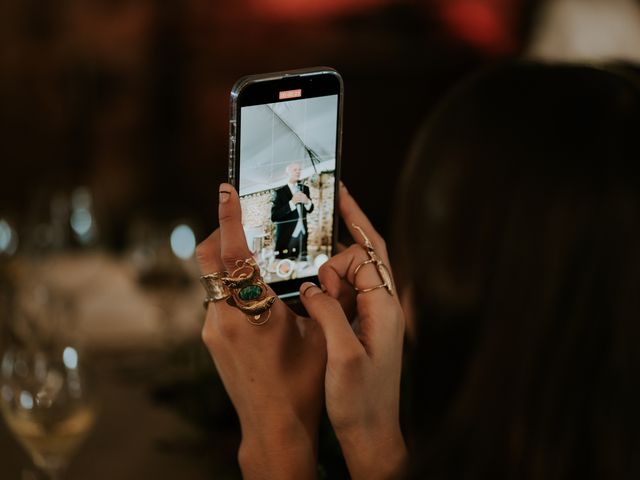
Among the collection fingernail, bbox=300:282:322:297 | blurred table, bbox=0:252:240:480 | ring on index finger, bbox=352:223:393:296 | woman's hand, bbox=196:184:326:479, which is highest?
ring on index finger, bbox=352:223:393:296

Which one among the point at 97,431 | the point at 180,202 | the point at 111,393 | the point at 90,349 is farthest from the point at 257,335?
the point at 180,202

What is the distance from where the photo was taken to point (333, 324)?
1.95 feet

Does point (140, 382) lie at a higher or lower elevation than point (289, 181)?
lower

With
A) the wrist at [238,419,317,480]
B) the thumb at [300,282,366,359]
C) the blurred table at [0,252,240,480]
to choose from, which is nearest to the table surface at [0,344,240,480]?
the blurred table at [0,252,240,480]

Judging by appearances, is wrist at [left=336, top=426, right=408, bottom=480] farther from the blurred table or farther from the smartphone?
the blurred table

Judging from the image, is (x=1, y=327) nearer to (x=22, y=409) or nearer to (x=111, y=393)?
(x=111, y=393)

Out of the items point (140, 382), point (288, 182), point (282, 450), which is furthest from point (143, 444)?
point (288, 182)

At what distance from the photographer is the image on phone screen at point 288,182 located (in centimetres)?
60

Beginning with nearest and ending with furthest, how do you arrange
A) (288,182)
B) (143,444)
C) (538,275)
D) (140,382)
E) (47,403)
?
(538,275), (288,182), (47,403), (143,444), (140,382)

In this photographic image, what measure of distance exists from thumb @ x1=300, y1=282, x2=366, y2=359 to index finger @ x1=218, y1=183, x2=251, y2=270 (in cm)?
6

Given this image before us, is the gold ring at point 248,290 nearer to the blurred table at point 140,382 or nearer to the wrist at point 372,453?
the wrist at point 372,453

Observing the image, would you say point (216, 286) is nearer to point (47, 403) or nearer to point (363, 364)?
point (363, 364)

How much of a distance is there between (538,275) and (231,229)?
0.20m

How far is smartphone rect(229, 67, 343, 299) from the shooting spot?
0.59m
